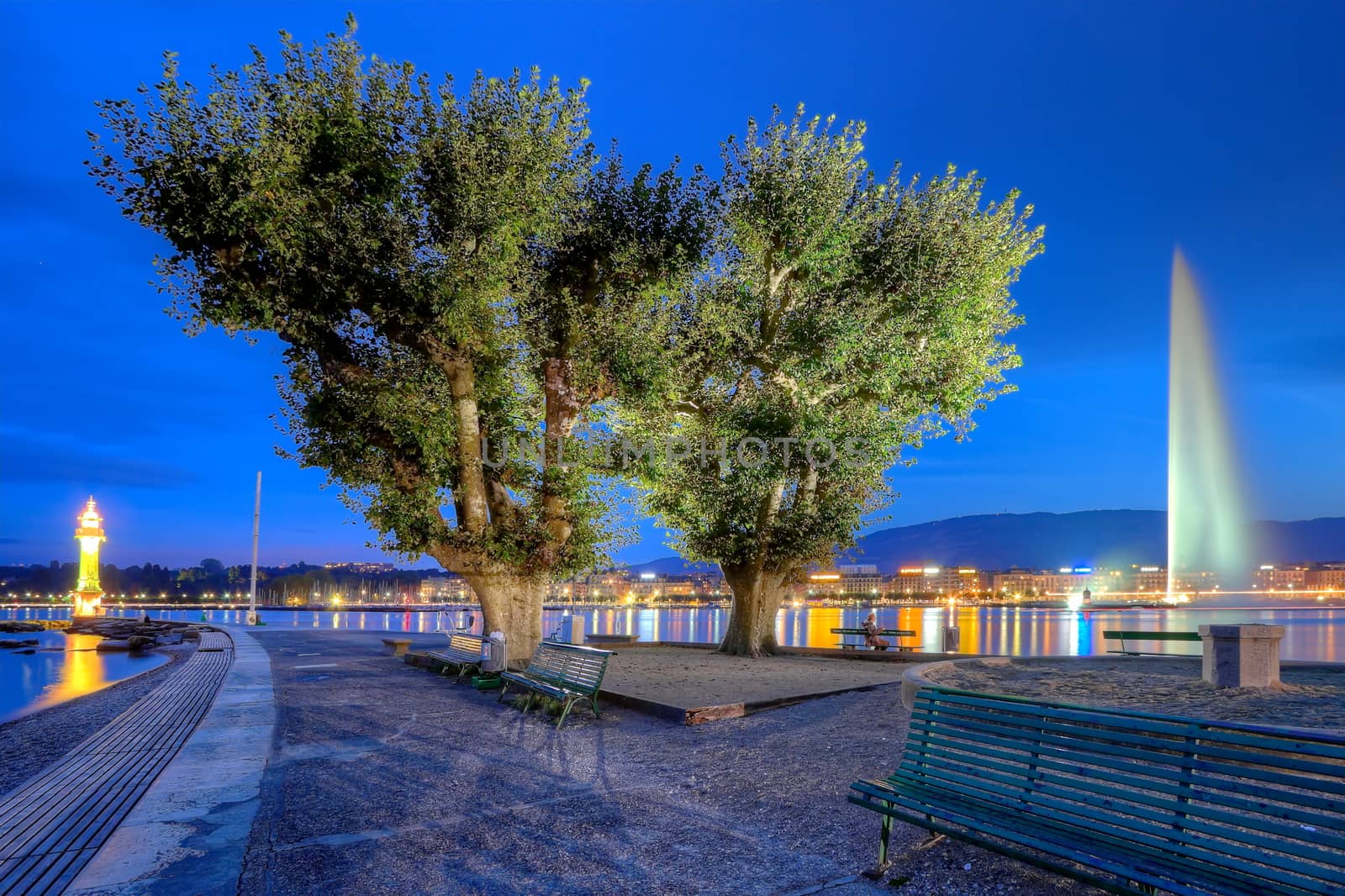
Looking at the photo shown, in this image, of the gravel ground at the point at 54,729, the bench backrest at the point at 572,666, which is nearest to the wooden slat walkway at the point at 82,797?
the gravel ground at the point at 54,729

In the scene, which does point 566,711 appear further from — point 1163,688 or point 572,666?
point 1163,688

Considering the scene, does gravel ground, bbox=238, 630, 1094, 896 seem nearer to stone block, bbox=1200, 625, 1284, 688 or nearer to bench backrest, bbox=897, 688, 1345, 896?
bench backrest, bbox=897, 688, 1345, 896

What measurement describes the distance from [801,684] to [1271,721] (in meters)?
6.93

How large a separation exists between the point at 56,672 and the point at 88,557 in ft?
131

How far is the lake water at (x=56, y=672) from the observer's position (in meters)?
21.6

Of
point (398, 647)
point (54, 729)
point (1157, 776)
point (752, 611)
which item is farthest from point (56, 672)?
point (1157, 776)

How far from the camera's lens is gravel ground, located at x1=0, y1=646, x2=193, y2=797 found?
9.92 m

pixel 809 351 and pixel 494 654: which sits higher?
pixel 809 351

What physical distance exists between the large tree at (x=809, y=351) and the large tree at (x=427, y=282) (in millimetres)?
2381

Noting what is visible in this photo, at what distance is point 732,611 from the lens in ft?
76.7

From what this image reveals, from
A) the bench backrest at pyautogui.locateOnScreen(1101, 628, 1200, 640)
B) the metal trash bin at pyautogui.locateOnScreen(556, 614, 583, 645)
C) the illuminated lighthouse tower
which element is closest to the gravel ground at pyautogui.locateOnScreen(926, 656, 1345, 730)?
the bench backrest at pyautogui.locateOnScreen(1101, 628, 1200, 640)

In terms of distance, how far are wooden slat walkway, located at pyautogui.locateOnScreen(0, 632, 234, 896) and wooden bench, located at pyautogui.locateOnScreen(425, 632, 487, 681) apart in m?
4.87

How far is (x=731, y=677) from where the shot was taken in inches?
642

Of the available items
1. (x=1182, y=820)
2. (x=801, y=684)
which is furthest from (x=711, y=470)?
(x=1182, y=820)
